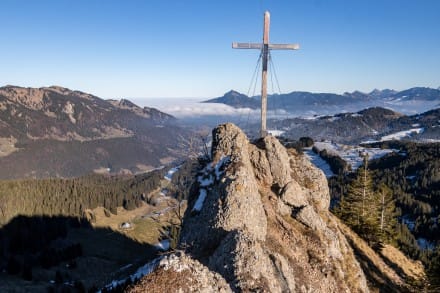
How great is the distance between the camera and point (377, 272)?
1729 inches

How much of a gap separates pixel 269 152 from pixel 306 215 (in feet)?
24.0

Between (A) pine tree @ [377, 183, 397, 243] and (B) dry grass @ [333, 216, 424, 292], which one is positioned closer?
(B) dry grass @ [333, 216, 424, 292]

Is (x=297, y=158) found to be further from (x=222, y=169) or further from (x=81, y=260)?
(x=81, y=260)

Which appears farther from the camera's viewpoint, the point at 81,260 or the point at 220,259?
the point at 81,260

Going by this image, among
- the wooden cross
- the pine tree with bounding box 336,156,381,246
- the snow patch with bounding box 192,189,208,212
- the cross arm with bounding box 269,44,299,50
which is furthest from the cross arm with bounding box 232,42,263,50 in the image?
the pine tree with bounding box 336,156,381,246

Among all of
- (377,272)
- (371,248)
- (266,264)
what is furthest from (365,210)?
(266,264)

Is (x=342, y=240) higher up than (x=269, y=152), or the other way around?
(x=269, y=152)

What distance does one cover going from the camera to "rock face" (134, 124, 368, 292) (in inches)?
934

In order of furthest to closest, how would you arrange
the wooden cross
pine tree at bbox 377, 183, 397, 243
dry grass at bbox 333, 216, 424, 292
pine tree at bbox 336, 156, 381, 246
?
pine tree at bbox 377, 183, 397, 243 < pine tree at bbox 336, 156, 381, 246 < dry grass at bbox 333, 216, 424, 292 < the wooden cross

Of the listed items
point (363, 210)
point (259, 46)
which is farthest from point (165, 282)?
point (363, 210)

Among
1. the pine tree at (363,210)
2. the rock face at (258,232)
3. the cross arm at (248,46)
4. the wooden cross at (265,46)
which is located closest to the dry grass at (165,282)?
the rock face at (258,232)

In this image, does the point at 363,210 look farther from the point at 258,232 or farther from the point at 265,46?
the point at 265,46

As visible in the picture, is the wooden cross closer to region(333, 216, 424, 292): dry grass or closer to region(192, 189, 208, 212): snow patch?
region(192, 189, 208, 212): snow patch

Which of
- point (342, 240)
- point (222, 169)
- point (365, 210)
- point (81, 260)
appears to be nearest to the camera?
point (222, 169)
